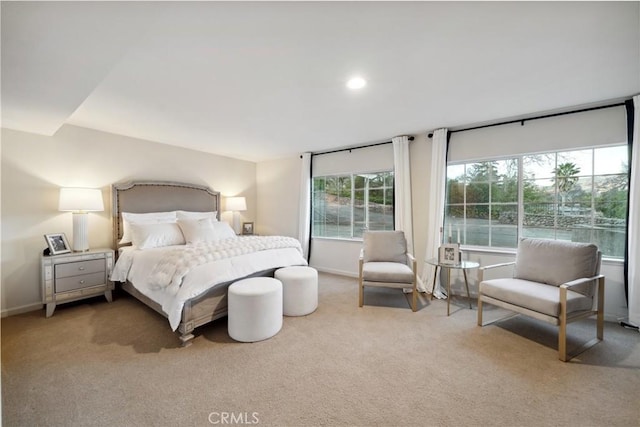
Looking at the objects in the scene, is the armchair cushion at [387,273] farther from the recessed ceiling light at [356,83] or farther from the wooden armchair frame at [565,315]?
the recessed ceiling light at [356,83]

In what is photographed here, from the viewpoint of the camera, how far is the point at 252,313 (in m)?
2.37

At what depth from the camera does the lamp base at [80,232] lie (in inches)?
127

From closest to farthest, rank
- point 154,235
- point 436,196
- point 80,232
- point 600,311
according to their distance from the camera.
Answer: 1. point 600,311
2. point 80,232
3. point 154,235
4. point 436,196

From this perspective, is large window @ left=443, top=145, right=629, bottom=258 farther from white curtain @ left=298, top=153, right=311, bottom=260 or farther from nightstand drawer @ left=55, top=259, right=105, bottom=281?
nightstand drawer @ left=55, top=259, right=105, bottom=281

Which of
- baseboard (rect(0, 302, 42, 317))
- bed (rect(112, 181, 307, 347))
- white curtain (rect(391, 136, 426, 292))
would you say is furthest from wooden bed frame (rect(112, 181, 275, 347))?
white curtain (rect(391, 136, 426, 292))

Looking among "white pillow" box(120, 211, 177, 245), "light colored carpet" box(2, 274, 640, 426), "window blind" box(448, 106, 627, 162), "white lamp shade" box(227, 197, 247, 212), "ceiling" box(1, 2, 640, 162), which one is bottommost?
"light colored carpet" box(2, 274, 640, 426)

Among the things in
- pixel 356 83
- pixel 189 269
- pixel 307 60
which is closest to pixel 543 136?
pixel 356 83

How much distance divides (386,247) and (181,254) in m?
2.63

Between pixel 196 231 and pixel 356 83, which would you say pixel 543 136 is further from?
pixel 196 231

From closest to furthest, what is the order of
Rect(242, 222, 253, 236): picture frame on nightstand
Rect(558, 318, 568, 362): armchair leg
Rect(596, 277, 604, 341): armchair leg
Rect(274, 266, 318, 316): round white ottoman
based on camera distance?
Rect(558, 318, 568, 362): armchair leg < Rect(596, 277, 604, 341): armchair leg < Rect(274, 266, 318, 316): round white ottoman < Rect(242, 222, 253, 236): picture frame on nightstand

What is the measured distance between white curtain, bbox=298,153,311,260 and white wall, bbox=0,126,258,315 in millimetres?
2467

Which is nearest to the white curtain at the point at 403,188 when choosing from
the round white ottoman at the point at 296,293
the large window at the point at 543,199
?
the large window at the point at 543,199

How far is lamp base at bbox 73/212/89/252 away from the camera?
3.23 meters

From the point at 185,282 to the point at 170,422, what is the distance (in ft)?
3.55
